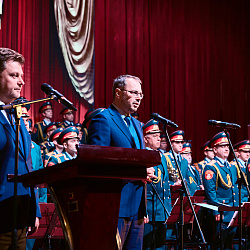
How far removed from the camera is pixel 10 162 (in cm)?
232

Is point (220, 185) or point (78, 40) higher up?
point (78, 40)

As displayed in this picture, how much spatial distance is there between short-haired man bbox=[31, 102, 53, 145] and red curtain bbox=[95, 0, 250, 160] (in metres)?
1.67

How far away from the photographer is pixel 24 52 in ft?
29.8

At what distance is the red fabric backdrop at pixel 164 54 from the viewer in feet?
30.4

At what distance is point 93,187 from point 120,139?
968 millimetres

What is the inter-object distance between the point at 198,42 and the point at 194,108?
A: 6.11 feet

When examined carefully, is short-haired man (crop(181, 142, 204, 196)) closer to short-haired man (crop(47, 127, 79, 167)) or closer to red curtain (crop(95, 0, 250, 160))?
short-haired man (crop(47, 127, 79, 167))

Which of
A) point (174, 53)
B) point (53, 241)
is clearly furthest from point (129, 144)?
point (174, 53)

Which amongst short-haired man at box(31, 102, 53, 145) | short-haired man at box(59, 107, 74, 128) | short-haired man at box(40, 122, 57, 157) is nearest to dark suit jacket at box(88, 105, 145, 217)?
short-haired man at box(40, 122, 57, 157)

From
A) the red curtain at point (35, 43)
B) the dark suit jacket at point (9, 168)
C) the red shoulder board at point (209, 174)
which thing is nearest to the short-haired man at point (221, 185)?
the red shoulder board at point (209, 174)

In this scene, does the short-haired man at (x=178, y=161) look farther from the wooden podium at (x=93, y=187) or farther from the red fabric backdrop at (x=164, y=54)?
the wooden podium at (x=93, y=187)

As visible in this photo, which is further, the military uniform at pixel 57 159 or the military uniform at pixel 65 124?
the military uniform at pixel 65 124

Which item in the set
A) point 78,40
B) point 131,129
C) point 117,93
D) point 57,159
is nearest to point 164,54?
point 78,40

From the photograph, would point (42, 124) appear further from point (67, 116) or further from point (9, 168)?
point (9, 168)
